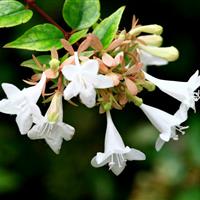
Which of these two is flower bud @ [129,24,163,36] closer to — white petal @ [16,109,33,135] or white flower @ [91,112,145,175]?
white flower @ [91,112,145,175]

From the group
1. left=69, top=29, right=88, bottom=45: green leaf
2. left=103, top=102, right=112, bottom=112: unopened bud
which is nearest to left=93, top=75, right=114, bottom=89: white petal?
left=103, top=102, right=112, bottom=112: unopened bud

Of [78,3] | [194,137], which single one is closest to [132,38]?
[78,3]

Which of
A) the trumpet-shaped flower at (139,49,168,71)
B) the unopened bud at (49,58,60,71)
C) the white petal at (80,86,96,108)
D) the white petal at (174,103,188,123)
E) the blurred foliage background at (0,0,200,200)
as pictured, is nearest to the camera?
the white petal at (80,86,96,108)

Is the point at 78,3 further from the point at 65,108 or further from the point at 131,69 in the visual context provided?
the point at 65,108

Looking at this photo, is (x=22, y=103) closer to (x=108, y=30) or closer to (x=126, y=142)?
(x=108, y=30)

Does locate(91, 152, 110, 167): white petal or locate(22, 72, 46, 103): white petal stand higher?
locate(22, 72, 46, 103): white petal

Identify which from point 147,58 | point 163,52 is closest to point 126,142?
point 147,58

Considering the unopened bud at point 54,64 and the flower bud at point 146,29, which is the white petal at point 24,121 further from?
the flower bud at point 146,29
